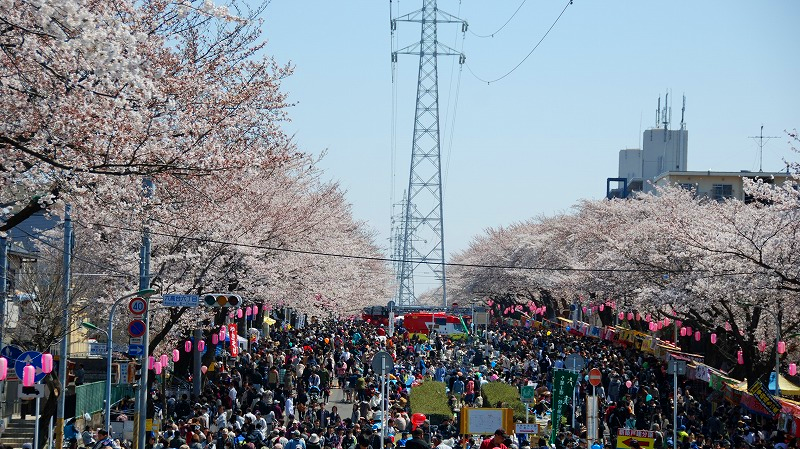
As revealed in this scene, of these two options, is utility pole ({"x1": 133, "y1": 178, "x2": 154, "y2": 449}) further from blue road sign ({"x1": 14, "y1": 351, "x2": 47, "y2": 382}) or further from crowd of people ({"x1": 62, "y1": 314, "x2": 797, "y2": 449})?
blue road sign ({"x1": 14, "y1": 351, "x2": 47, "y2": 382})

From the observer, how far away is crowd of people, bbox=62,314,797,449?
19734 mm

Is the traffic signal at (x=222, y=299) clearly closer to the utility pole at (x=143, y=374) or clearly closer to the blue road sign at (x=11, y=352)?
the utility pole at (x=143, y=374)

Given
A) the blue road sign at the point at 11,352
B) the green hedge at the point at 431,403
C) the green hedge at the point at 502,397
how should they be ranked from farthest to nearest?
the green hedge at the point at 502,397 < the green hedge at the point at 431,403 < the blue road sign at the point at 11,352

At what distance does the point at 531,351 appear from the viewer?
44.7 meters

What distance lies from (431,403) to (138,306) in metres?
Result: 10.5

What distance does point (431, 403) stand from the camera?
27.0m

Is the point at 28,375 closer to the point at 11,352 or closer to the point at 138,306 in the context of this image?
the point at 11,352

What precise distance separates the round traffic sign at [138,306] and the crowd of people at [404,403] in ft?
7.63

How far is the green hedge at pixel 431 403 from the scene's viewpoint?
25203 mm

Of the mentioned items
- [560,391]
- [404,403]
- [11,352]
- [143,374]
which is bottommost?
[404,403]

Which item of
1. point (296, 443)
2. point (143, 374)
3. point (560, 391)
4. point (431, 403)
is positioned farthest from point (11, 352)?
point (431, 403)

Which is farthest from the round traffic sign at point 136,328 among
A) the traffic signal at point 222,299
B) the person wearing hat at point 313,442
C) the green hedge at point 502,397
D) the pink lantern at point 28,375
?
the green hedge at point 502,397

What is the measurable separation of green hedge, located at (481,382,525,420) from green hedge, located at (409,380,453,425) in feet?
3.81

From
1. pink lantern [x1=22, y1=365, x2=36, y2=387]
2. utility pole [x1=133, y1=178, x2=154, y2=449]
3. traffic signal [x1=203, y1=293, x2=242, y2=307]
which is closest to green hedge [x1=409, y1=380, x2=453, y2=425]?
traffic signal [x1=203, y1=293, x2=242, y2=307]
